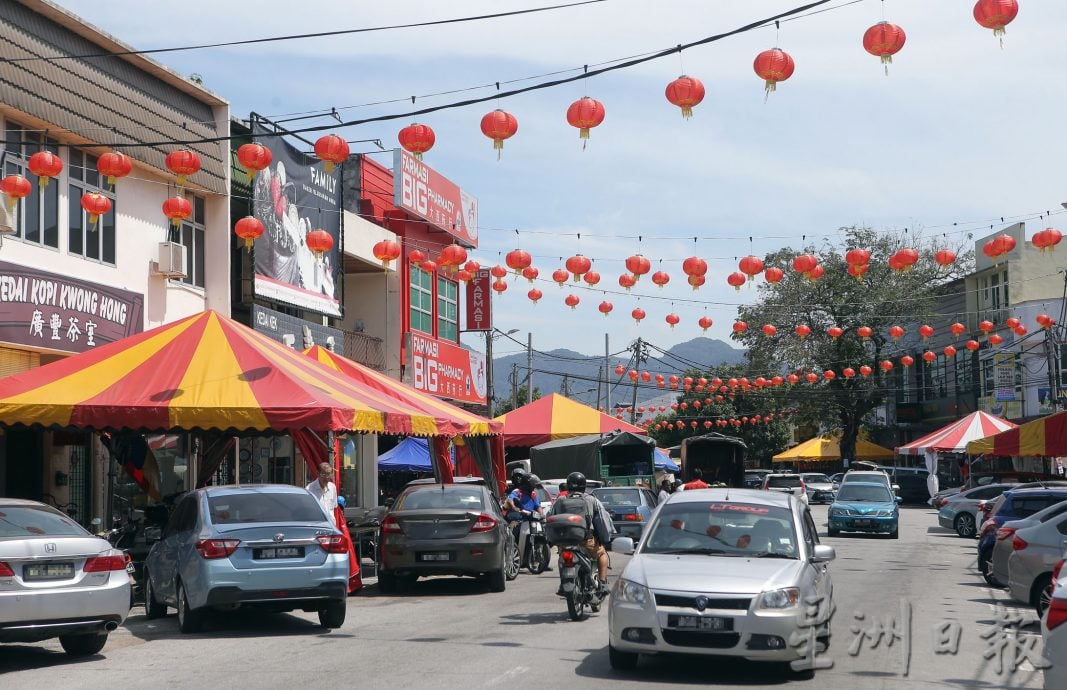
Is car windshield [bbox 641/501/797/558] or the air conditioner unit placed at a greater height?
the air conditioner unit

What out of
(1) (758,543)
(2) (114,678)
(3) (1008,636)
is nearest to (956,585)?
(3) (1008,636)

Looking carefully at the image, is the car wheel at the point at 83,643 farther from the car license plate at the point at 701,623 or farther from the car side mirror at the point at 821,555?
the car side mirror at the point at 821,555

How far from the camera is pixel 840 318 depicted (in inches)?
2778

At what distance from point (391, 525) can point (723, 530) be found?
8.05 metres

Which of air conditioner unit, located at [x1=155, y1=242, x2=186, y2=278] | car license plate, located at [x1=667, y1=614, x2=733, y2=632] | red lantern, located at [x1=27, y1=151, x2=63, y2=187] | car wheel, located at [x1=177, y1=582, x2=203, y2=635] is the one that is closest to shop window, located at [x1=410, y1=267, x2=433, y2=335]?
air conditioner unit, located at [x1=155, y1=242, x2=186, y2=278]

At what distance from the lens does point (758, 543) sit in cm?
1109

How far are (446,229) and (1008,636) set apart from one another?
1159 inches

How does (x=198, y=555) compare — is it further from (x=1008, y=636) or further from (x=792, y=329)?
(x=792, y=329)

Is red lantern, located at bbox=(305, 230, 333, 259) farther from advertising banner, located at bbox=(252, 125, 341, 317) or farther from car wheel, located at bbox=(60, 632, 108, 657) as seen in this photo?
car wheel, located at bbox=(60, 632, 108, 657)

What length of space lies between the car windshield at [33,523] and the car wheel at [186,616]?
1743 millimetres

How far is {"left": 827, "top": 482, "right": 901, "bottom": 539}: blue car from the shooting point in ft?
112

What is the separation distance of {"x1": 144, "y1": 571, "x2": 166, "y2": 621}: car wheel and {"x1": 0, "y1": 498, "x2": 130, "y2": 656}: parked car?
299 centimetres

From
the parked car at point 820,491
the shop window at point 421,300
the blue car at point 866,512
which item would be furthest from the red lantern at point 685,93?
the parked car at point 820,491

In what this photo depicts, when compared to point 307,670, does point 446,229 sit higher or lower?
higher
